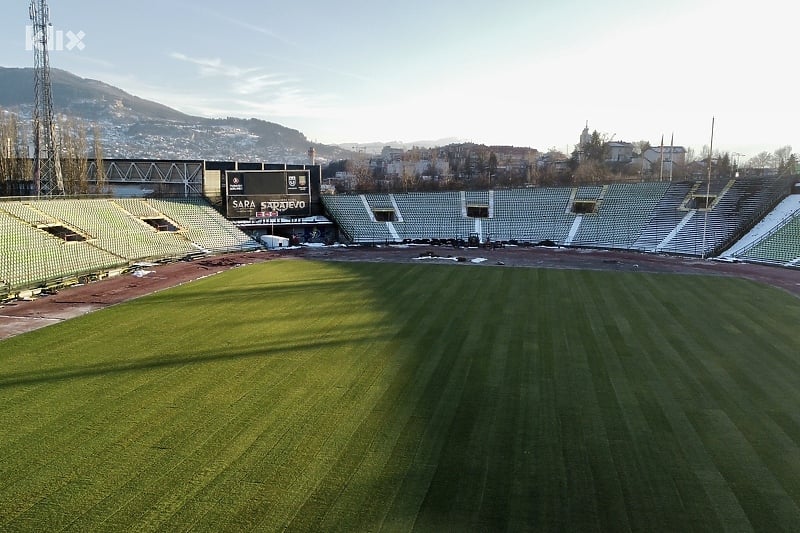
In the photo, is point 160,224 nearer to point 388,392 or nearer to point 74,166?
point 74,166

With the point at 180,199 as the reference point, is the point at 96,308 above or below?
below

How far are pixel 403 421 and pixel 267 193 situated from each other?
44343 mm

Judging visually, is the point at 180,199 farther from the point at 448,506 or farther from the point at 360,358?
the point at 448,506

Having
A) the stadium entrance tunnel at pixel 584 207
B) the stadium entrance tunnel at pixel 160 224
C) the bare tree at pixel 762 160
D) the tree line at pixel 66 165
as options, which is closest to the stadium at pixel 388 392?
the stadium entrance tunnel at pixel 160 224

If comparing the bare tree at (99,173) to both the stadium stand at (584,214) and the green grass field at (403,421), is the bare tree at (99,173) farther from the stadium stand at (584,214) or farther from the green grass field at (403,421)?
the green grass field at (403,421)

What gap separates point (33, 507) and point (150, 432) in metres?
3.00

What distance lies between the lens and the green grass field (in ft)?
30.7

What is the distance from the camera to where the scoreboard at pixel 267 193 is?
5253 centimetres

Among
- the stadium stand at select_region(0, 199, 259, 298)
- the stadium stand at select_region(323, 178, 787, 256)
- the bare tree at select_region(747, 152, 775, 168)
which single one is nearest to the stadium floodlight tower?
the stadium stand at select_region(0, 199, 259, 298)

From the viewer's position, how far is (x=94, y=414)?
13109mm

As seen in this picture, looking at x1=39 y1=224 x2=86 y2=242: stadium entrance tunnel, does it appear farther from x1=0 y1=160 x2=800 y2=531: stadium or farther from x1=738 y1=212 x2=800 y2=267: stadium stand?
x1=738 y1=212 x2=800 y2=267: stadium stand

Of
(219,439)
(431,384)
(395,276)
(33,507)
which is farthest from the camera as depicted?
(395,276)

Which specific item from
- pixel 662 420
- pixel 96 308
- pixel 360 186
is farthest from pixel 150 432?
pixel 360 186

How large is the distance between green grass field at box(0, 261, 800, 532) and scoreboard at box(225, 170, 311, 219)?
2969 cm
